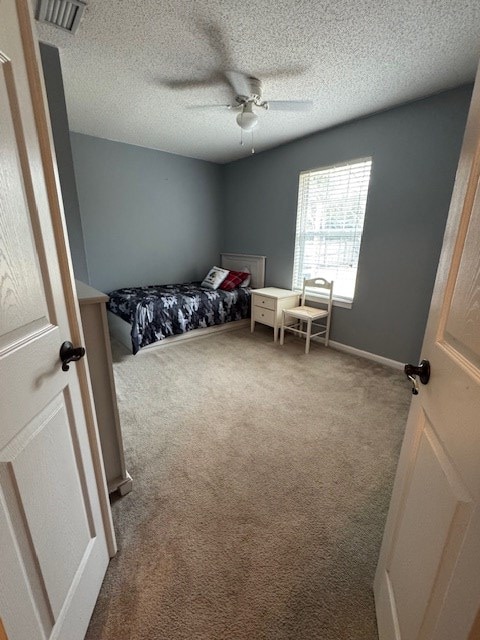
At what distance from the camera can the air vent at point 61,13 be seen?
4.84 feet

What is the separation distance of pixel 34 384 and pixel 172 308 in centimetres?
279

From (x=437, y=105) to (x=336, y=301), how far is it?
195 cm

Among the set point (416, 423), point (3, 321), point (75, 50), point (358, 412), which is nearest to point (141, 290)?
point (75, 50)

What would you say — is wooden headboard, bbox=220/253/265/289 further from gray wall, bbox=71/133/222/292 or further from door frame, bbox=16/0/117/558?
door frame, bbox=16/0/117/558

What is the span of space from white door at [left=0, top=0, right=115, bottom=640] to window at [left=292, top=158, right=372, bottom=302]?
2998 millimetres

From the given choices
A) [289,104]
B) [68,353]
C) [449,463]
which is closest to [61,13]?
[289,104]

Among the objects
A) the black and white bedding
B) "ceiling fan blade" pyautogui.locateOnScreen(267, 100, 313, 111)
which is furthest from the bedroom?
"ceiling fan blade" pyautogui.locateOnScreen(267, 100, 313, 111)

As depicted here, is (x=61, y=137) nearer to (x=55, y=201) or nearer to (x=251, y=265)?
(x=55, y=201)

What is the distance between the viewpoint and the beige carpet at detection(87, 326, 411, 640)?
39.6 inches

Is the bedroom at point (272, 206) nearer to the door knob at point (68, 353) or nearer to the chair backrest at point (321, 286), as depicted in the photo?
the chair backrest at point (321, 286)

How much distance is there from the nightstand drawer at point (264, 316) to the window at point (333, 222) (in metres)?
0.71

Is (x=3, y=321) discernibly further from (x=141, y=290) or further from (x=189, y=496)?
(x=141, y=290)

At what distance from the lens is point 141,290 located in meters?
4.02

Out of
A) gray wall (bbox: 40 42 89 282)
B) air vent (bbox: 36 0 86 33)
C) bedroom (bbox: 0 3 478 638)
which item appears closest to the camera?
air vent (bbox: 36 0 86 33)
